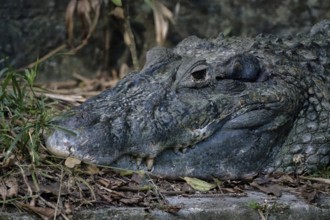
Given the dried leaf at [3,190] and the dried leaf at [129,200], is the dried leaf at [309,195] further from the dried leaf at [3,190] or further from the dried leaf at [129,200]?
the dried leaf at [3,190]

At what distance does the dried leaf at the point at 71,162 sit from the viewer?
4238mm

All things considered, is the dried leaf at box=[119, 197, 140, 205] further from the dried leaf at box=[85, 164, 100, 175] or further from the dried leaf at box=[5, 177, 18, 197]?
the dried leaf at box=[5, 177, 18, 197]

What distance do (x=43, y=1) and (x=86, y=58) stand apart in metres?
0.62

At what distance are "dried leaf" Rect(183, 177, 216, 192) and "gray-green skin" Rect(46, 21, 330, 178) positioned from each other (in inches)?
2.9

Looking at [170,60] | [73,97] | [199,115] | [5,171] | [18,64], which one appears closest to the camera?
[5,171]

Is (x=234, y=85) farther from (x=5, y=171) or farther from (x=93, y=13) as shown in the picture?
(x=93, y=13)

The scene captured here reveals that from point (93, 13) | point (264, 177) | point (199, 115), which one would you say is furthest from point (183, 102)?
point (93, 13)

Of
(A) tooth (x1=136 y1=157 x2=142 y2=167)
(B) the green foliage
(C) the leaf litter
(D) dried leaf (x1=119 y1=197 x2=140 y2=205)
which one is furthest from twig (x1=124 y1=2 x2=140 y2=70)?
(D) dried leaf (x1=119 y1=197 x2=140 y2=205)

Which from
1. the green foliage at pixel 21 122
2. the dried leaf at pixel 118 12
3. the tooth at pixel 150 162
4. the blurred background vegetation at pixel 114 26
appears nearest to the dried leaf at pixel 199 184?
the tooth at pixel 150 162

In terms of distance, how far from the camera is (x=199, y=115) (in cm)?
460

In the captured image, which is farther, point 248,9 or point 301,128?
point 248,9

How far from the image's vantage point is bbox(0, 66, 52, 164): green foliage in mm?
4293

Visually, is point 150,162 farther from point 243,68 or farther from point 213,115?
point 243,68

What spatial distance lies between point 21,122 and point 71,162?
65 cm
